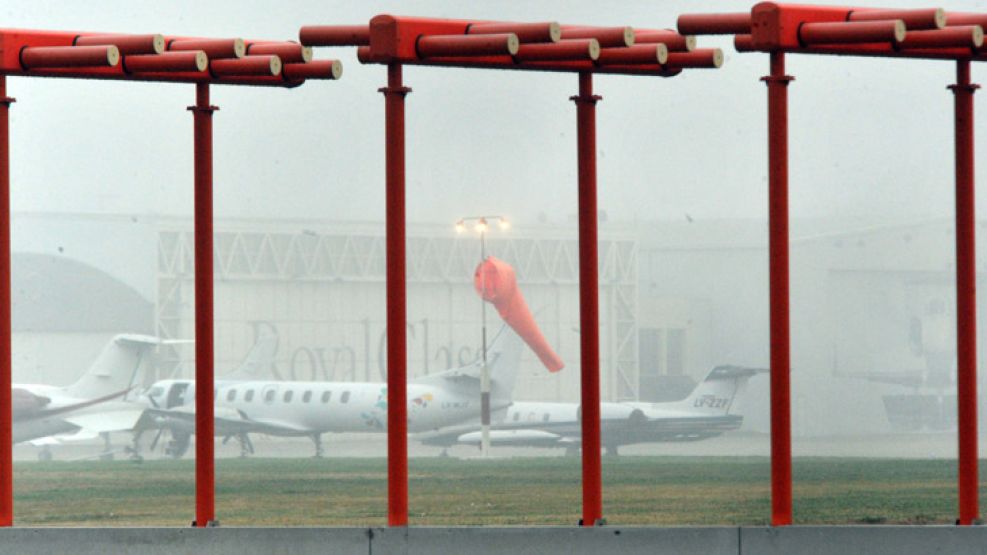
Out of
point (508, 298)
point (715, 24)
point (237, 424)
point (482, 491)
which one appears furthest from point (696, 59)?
point (237, 424)

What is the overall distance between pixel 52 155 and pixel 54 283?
773 inches

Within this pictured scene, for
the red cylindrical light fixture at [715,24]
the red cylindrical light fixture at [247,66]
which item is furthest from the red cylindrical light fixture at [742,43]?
the red cylindrical light fixture at [247,66]

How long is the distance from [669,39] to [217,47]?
3.41 meters

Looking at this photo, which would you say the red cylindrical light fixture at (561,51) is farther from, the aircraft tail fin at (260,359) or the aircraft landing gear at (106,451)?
the aircraft landing gear at (106,451)

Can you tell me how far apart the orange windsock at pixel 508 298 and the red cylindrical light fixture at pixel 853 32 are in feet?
175

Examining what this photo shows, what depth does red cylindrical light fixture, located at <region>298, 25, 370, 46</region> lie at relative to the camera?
11.5 metres

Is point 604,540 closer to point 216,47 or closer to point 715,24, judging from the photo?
point 715,24

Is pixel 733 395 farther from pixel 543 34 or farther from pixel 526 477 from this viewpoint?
pixel 543 34

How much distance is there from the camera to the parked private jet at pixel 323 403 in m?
66.3

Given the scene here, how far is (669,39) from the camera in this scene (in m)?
11.6

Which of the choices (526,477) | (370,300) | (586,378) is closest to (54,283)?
(370,300)

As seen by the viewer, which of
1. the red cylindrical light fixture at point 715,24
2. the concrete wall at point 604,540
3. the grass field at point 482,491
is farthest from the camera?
the grass field at point 482,491

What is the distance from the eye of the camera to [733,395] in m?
65.2

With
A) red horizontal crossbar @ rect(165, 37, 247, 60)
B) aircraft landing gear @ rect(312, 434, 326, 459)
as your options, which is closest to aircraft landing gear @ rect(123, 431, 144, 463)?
aircraft landing gear @ rect(312, 434, 326, 459)
